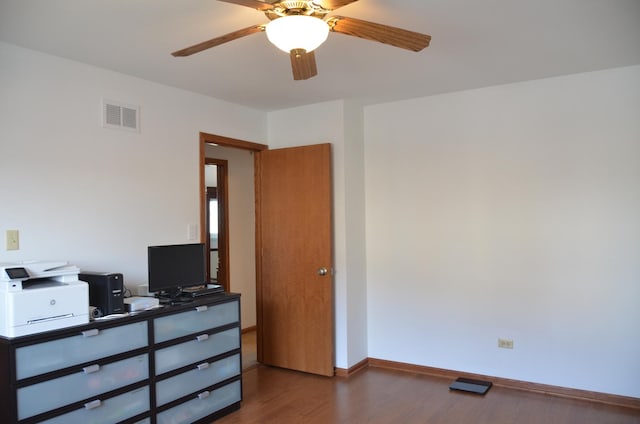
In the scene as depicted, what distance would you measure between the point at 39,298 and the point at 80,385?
53 cm

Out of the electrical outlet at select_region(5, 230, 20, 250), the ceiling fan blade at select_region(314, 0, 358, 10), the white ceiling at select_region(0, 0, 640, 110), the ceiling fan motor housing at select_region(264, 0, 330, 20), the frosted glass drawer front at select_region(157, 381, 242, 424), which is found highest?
the white ceiling at select_region(0, 0, 640, 110)

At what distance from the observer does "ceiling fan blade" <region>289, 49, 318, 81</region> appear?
6.86 ft

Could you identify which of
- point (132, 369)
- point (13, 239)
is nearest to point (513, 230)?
point (132, 369)

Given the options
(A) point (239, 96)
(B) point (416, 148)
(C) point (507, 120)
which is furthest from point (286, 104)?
(C) point (507, 120)

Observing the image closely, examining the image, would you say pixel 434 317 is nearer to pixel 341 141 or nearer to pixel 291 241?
pixel 291 241

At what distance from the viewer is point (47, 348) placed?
2.44 metres

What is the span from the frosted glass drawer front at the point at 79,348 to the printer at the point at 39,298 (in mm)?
88

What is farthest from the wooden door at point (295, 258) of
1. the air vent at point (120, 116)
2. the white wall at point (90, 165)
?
the air vent at point (120, 116)

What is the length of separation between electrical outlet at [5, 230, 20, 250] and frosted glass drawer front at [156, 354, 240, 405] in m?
1.17

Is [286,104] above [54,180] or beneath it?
above

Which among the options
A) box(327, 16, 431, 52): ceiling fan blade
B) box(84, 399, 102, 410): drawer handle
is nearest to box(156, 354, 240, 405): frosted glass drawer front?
box(84, 399, 102, 410): drawer handle

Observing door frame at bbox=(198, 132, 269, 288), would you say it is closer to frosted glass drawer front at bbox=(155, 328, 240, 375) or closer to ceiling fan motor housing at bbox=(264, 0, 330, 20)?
frosted glass drawer front at bbox=(155, 328, 240, 375)

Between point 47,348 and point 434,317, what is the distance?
9.81 feet

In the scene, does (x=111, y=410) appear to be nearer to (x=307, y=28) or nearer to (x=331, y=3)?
(x=307, y=28)
